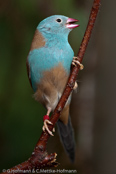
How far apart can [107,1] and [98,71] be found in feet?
2.93

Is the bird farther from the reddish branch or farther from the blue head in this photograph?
the reddish branch

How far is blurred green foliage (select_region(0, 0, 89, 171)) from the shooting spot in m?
2.70

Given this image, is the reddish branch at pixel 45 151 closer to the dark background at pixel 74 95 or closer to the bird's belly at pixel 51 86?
the bird's belly at pixel 51 86

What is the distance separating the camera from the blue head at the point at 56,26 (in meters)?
2.34

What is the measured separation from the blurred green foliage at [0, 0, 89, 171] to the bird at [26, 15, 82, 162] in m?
0.29

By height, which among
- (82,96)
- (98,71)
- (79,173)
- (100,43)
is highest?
(100,43)

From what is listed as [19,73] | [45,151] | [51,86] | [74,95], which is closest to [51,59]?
[51,86]

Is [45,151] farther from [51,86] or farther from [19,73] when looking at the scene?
[19,73]

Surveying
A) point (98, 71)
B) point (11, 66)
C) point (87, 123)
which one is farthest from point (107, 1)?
point (11, 66)

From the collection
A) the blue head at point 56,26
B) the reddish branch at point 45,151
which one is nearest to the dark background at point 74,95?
the blue head at point 56,26

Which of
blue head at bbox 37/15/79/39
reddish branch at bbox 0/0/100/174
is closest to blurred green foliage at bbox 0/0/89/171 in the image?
blue head at bbox 37/15/79/39

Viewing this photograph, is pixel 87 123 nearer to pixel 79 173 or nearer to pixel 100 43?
pixel 79 173

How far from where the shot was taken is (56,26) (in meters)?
2.37

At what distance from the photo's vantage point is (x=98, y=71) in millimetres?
3984
